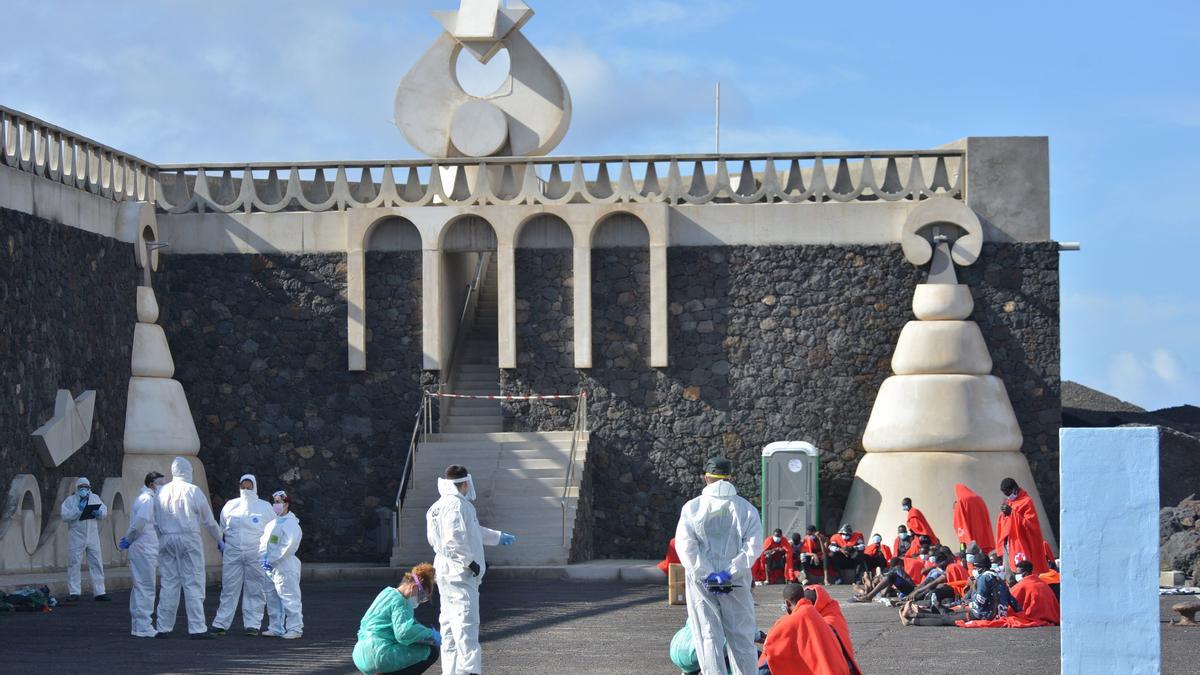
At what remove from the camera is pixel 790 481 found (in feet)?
86.6

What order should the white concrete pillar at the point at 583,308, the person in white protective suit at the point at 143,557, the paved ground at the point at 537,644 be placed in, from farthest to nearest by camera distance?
the white concrete pillar at the point at 583,308, the person in white protective suit at the point at 143,557, the paved ground at the point at 537,644

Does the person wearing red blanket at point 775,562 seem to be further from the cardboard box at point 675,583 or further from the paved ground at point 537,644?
the cardboard box at point 675,583

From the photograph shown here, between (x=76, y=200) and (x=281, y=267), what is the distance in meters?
3.82

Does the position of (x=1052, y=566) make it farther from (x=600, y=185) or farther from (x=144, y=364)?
(x=144, y=364)

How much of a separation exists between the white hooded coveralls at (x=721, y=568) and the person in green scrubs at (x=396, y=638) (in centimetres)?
167

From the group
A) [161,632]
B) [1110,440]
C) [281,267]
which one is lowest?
[161,632]

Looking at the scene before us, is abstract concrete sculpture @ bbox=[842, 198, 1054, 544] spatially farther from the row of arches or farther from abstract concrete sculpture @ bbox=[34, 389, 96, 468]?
abstract concrete sculpture @ bbox=[34, 389, 96, 468]

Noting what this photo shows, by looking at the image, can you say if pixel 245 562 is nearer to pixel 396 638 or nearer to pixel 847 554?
pixel 396 638

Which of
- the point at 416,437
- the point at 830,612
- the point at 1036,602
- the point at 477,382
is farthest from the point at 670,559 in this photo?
the point at 830,612

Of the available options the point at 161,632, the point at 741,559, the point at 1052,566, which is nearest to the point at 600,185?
the point at 1052,566

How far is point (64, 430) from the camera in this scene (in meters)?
23.8

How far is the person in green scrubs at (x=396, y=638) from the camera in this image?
40.7ft

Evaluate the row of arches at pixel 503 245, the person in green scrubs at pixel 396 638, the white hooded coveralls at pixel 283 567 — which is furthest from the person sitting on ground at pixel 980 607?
the row of arches at pixel 503 245

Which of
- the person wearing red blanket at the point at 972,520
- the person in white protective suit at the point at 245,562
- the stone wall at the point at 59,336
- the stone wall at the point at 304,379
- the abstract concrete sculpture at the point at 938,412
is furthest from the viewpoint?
the stone wall at the point at 304,379
